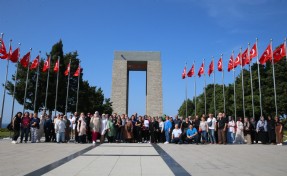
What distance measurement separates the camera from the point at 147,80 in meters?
34.9

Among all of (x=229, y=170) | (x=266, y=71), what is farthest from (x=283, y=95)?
(x=229, y=170)

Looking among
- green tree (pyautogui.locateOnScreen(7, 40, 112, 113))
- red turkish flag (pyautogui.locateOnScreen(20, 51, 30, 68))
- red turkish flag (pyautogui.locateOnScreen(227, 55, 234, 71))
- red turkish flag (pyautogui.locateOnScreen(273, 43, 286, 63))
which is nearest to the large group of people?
red turkish flag (pyautogui.locateOnScreen(273, 43, 286, 63))

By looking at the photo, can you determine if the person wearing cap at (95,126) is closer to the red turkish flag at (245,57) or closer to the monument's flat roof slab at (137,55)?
the red turkish flag at (245,57)

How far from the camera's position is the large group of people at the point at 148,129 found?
15289 mm

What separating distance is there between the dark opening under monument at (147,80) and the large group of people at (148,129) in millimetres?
16145

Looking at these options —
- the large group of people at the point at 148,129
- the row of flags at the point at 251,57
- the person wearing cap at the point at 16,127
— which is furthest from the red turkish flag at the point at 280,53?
the person wearing cap at the point at 16,127

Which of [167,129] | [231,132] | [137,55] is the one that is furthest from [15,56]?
[137,55]

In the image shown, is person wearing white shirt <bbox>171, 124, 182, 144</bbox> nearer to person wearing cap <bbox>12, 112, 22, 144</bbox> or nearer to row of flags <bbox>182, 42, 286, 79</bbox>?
row of flags <bbox>182, 42, 286, 79</bbox>

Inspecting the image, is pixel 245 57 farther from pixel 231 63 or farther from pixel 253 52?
pixel 231 63

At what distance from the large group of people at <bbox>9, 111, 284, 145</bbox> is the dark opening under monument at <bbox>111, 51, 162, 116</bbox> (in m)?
16.1

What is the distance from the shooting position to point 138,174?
5.90 m

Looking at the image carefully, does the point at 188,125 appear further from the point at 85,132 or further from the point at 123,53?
the point at 123,53

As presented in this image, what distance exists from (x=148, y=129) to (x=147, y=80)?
18286 mm

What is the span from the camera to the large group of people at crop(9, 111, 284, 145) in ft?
50.2
